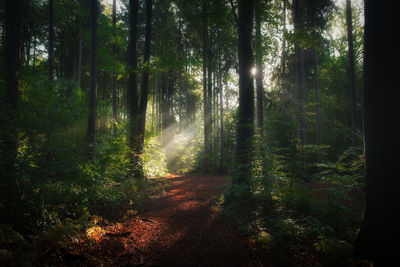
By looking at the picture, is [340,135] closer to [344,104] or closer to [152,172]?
[344,104]

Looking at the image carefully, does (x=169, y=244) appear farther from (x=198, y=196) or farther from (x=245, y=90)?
(x=245, y=90)

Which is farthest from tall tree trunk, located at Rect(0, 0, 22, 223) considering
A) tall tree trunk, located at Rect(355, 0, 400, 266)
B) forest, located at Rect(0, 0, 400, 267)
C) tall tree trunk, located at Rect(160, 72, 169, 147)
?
tall tree trunk, located at Rect(160, 72, 169, 147)

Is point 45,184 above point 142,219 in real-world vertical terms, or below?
above

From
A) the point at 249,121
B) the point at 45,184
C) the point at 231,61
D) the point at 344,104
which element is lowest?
the point at 45,184

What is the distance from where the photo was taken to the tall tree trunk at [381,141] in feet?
10.1

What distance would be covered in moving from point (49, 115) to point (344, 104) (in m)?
22.3

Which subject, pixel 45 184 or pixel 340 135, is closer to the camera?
→ pixel 45 184

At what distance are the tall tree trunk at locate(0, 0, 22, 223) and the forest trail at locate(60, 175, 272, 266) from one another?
1616 mm

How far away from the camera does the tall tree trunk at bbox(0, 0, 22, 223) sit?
11.5ft

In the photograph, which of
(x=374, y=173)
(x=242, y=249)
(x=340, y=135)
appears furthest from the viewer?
(x=340, y=135)

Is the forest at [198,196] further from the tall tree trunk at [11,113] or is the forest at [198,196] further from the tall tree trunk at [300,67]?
the tall tree trunk at [300,67]

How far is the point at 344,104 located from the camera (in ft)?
60.1

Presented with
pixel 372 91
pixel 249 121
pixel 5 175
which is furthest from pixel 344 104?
pixel 5 175

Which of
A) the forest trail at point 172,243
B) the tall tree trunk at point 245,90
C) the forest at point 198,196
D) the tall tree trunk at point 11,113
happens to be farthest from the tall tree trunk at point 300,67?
the tall tree trunk at point 11,113
